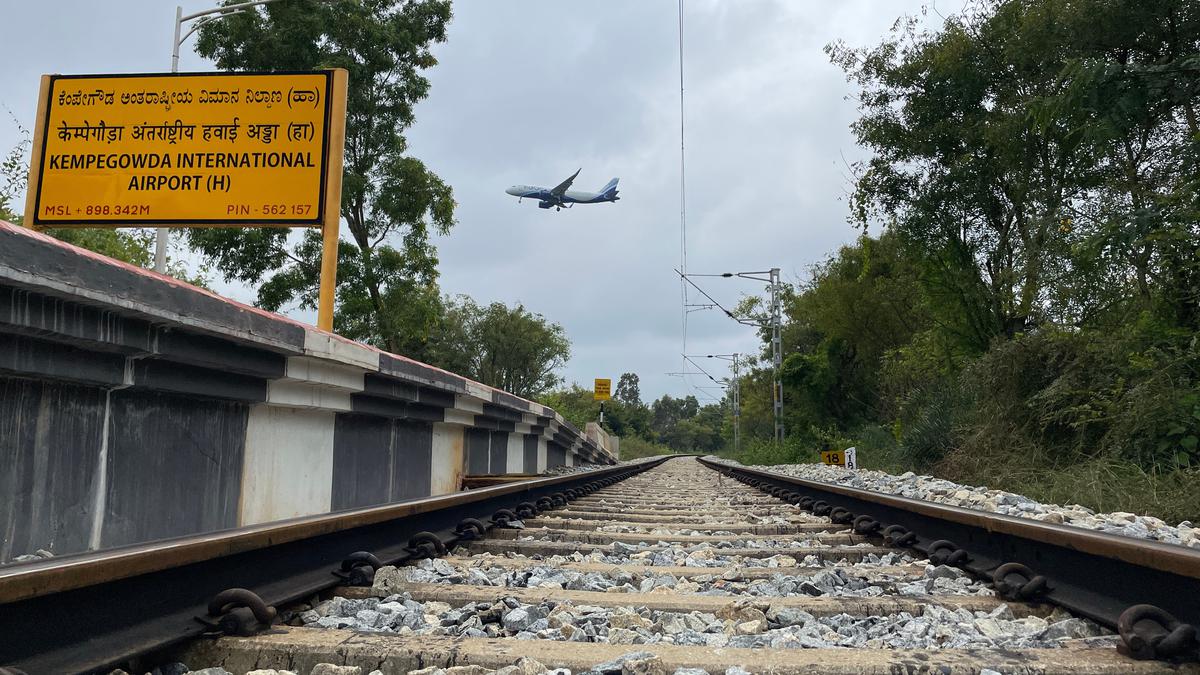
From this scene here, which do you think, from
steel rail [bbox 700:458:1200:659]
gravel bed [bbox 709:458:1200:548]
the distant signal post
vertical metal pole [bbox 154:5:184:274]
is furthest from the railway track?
vertical metal pole [bbox 154:5:184:274]

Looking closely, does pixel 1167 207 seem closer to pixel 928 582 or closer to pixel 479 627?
pixel 928 582

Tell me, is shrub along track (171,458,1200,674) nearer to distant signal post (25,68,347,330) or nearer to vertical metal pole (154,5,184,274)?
distant signal post (25,68,347,330)

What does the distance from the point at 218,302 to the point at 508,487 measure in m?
2.58

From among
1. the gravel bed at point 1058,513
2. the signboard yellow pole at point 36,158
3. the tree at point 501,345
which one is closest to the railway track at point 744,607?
the gravel bed at point 1058,513

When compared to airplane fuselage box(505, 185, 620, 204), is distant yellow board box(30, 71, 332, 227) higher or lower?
lower

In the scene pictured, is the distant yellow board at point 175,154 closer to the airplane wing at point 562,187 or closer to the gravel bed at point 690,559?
the gravel bed at point 690,559

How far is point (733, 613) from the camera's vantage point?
7.91 feet

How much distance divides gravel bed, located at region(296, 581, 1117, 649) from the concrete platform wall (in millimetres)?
906

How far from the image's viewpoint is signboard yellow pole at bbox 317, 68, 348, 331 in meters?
6.15

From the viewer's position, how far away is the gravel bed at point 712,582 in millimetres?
2814

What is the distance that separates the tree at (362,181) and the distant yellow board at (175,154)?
46.7ft

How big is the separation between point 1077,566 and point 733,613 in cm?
102

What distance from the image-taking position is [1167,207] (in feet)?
26.6

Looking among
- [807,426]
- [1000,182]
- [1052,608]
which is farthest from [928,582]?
[807,426]
